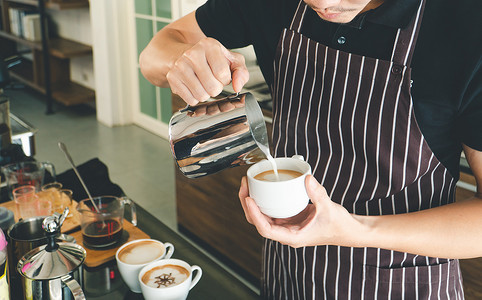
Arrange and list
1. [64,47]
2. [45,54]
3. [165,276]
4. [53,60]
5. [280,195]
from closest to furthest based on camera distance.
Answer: [280,195]
[165,276]
[45,54]
[64,47]
[53,60]

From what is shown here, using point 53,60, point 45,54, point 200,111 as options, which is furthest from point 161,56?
point 53,60

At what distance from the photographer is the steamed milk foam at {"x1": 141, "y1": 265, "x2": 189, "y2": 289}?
1.04 m

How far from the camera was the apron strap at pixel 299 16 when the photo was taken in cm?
116

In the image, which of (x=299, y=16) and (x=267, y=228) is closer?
(x=267, y=228)

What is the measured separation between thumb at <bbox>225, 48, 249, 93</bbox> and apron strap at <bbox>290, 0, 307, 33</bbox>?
0.27m

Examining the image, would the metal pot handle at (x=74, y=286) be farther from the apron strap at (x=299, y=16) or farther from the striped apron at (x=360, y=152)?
the apron strap at (x=299, y=16)

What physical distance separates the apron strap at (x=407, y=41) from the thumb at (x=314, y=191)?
0.34 metres

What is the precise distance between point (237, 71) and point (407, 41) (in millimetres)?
357

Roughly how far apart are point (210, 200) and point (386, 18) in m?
1.82

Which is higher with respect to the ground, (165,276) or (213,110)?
(213,110)

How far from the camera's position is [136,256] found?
1150mm

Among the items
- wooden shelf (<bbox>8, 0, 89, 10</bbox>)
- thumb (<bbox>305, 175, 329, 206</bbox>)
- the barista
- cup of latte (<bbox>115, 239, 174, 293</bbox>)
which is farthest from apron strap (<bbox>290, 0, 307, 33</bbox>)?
wooden shelf (<bbox>8, 0, 89, 10</bbox>)

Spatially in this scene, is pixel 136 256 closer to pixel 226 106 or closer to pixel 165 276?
pixel 165 276

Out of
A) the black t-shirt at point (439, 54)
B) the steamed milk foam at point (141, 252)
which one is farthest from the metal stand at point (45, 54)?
the black t-shirt at point (439, 54)
